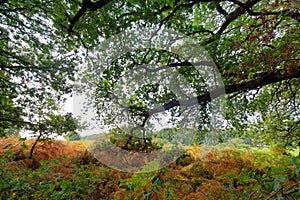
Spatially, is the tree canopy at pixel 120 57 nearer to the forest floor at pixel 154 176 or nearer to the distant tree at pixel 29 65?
the distant tree at pixel 29 65

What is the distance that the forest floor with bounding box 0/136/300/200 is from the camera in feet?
7.20

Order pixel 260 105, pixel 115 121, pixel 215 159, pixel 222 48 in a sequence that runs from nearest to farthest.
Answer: pixel 222 48 < pixel 115 121 < pixel 260 105 < pixel 215 159

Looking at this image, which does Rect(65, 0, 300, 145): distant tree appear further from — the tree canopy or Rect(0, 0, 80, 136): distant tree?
Rect(0, 0, 80, 136): distant tree

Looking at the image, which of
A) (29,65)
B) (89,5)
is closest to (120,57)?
(89,5)

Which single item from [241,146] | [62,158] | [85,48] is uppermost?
[85,48]

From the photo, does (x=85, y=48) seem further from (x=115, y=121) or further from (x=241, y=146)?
(x=241, y=146)

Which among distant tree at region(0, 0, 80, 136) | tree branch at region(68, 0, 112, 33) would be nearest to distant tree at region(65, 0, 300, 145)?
tree branch at region(68, 0, 112, 33)

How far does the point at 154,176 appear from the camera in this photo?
2887 millimetres

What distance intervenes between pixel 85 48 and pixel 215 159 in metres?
3.65

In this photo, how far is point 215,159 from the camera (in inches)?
177

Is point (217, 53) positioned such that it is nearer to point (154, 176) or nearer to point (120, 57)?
point (120, 57)

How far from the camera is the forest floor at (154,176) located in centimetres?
219

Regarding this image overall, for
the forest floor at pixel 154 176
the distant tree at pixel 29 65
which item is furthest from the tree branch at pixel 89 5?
the forest floor at pixel 154 176

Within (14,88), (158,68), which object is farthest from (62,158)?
(158,68)
